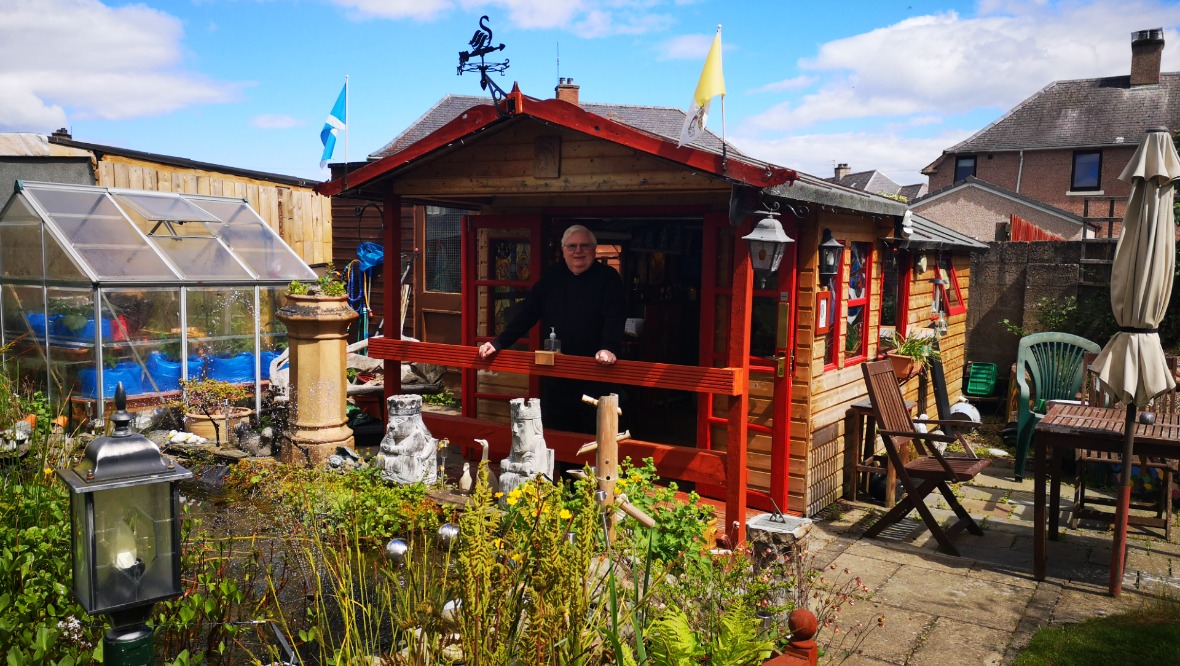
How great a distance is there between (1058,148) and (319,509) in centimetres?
2920

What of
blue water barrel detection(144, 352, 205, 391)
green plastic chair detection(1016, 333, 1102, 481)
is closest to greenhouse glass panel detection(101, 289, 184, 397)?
blue water barrel detection(144, 352, 205, 391)

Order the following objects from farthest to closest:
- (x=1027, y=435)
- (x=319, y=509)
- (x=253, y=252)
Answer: (x=253, y=252) < (x=1027, y=435) < (x=319, y=509)

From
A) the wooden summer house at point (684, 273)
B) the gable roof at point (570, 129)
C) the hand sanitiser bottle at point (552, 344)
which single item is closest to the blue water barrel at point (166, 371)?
the wooden summer house at point (684, 273)

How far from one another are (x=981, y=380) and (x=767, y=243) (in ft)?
28.4

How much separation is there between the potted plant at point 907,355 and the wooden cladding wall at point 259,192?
31.2 ft

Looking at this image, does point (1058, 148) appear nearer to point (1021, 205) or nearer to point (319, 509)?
point (1021, 205)

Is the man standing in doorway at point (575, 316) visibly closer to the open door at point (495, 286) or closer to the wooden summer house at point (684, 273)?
the wooden summer house at point (684, 273)

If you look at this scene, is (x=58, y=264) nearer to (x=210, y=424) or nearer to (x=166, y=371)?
(x=166, y=371)

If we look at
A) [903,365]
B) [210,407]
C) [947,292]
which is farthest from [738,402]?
[947,292]

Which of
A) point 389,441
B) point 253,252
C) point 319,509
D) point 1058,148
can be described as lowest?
point 319,509

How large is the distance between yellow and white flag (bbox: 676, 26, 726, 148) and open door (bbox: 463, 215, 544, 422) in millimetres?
2671

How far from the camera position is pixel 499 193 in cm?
685

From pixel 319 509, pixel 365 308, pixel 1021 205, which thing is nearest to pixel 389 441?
pixel 319 509

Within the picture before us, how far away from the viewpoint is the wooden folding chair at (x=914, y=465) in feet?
20.7
